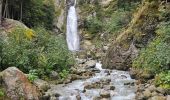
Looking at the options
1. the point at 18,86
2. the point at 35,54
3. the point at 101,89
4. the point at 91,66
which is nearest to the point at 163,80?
the point at 101,89

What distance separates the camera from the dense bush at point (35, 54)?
1968cm

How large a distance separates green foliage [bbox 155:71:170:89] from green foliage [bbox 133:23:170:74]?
0.71 m

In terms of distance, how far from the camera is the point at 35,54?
21.2m

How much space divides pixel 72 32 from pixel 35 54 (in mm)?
30197

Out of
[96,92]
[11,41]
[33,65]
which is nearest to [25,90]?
[96,92]

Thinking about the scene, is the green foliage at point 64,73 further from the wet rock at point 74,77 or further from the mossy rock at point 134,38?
the mossy rock at point 134,38

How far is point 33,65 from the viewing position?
823 inches

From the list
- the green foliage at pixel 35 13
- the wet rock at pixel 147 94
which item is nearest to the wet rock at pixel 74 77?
the wet rock at pixel 147 94

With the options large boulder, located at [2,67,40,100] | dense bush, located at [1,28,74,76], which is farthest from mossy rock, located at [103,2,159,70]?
large boulder, located at [2,67,40,100]

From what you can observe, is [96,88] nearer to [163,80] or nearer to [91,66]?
[163,80]

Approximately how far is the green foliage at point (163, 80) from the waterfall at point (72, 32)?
3116cm

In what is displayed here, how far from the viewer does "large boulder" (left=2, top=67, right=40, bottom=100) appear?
14.5 m

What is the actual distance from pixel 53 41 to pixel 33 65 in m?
5.53

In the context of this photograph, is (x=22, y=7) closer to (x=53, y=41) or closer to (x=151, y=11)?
(x=53, y=41)
